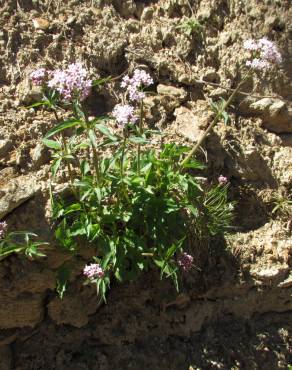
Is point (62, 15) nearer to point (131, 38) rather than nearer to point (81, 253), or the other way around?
point (131, 38)

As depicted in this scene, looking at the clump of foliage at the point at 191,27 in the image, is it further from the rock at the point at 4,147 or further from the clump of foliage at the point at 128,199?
the rock at the point at 4,147

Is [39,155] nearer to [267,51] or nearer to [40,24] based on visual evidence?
[40,24]

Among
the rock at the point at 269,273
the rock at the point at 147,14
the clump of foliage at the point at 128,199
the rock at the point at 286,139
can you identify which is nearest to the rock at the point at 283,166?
the rock at the point at 286,139

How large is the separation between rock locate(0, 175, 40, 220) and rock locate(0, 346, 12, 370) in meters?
1.20

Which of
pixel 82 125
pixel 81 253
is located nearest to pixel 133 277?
pixel 81 253

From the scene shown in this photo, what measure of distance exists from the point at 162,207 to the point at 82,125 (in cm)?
97

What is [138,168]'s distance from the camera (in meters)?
3.72

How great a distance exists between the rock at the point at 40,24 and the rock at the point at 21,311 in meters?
2.52

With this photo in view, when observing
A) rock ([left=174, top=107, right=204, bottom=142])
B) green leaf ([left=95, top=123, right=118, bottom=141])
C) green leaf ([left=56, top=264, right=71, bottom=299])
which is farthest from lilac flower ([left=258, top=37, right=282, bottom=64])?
green leaf ([left=56, top=264, right=71, bottom=299])

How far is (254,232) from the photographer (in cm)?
468

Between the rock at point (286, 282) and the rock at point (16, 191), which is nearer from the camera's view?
the rock at point (16, 191)

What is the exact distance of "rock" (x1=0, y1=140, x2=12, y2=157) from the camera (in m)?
3.93

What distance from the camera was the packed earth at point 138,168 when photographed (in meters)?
3.89

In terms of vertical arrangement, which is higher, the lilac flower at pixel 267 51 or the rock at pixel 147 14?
the lilac flower at pixel 267 51
